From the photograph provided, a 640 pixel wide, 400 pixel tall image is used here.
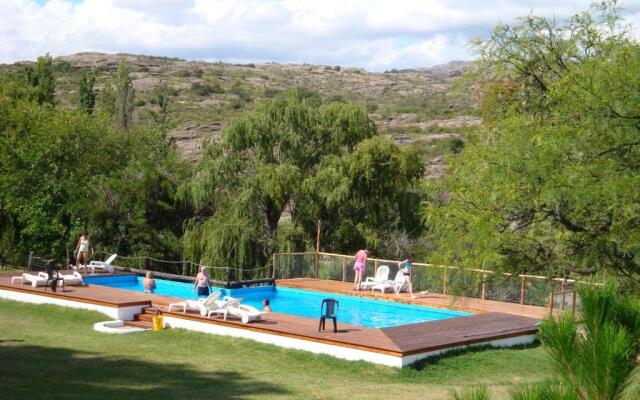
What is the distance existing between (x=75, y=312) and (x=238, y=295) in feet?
22.6

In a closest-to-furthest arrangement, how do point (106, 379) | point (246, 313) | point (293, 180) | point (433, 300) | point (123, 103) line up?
point (106, 379), point (246, 313), point (433, 300), point (293, 180), point (123, 103)

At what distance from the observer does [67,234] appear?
3070 cm

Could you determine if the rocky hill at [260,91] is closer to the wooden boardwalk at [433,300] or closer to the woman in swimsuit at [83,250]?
the woman in swimsuit at [83,250]

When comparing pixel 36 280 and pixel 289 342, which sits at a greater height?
pixel 36 280

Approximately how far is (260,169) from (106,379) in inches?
682

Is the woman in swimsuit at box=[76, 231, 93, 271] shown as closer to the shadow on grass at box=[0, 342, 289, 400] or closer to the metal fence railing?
the metal fence railing

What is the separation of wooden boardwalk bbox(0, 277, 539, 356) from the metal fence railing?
89 centimetres

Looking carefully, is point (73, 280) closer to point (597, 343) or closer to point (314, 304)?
point (314, 304)

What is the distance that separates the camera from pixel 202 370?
14.3 meters

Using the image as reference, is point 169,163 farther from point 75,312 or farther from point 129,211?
point 75,312

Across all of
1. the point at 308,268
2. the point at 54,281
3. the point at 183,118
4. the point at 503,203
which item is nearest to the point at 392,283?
the point at 308,268

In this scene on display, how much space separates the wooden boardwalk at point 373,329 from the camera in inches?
623

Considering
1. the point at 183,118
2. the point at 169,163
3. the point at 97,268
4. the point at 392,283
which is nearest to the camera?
the point at 392,283

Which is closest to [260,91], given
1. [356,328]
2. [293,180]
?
[293,180]
